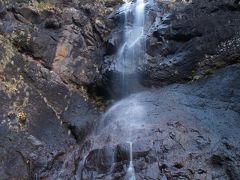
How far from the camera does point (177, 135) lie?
7.80 meters

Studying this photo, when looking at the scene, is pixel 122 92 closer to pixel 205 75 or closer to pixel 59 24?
pixel 205 75

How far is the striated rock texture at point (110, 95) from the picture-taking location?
24.9ft

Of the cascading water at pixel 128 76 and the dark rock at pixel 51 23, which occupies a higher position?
the dark rock at pixel 51 23

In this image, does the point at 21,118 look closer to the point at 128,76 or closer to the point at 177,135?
the point at 128,76

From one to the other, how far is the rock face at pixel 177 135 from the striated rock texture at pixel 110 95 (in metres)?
0.02

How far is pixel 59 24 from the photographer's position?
1191 cm

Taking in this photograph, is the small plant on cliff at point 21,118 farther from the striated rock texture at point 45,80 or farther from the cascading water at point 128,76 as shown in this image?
the cascading water at point 128,76

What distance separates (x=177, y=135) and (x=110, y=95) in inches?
144

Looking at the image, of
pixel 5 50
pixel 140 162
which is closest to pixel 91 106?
pixel 5 50

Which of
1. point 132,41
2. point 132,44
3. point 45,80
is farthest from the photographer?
point 132,41

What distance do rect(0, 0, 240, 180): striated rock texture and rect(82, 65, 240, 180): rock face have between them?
0.02 metres

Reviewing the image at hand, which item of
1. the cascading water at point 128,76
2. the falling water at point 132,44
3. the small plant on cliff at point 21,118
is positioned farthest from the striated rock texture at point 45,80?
the falling water at point 132,44

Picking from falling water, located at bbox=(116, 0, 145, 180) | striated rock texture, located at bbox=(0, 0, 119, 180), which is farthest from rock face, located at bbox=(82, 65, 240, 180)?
falling water, located at bbox=(116, 0, 145, 180)

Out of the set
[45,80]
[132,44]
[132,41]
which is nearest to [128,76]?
[132,44]
